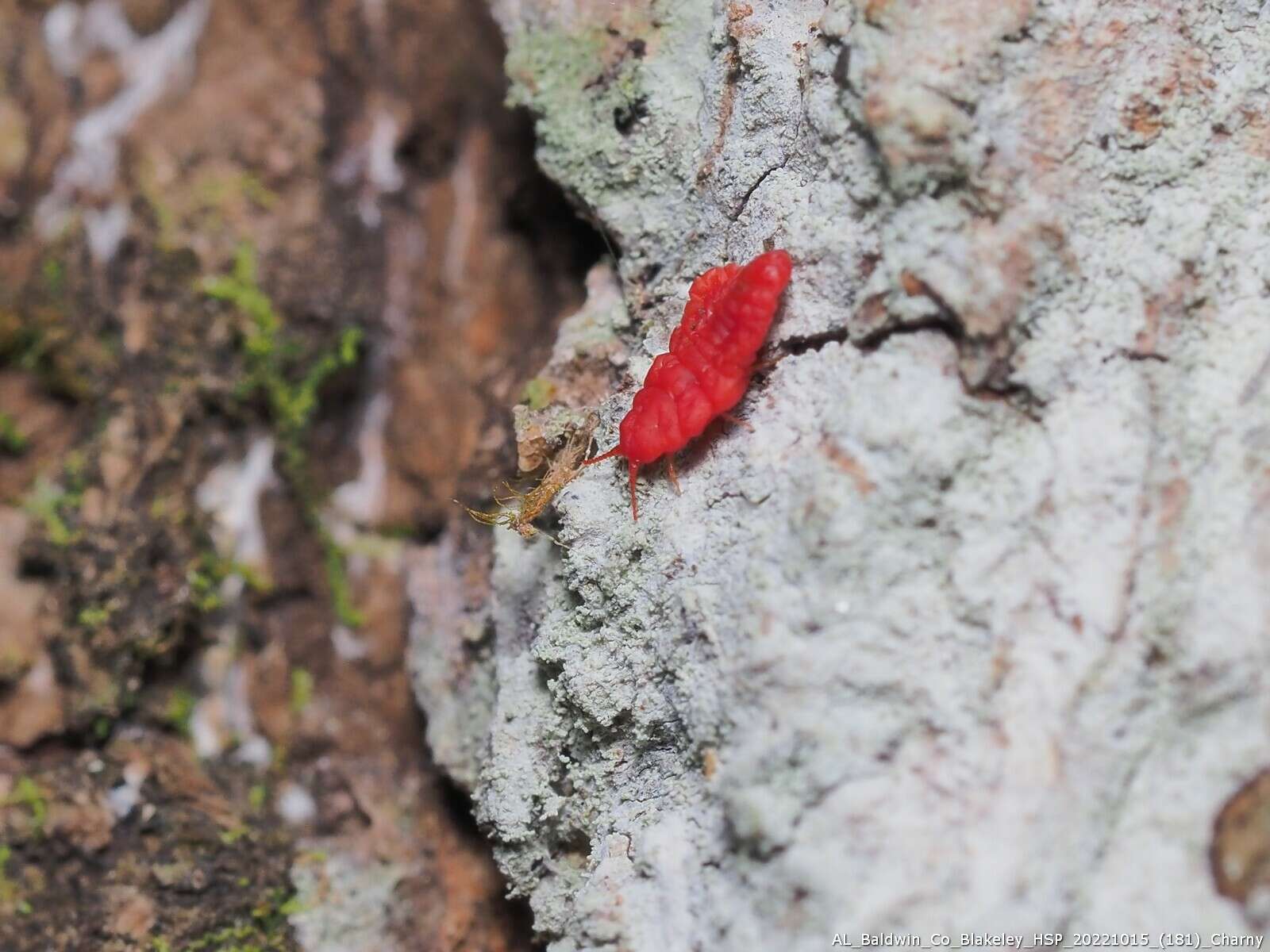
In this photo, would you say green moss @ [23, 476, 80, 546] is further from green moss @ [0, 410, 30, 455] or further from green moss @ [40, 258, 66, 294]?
green moss @ [40, 258, 66, 294]

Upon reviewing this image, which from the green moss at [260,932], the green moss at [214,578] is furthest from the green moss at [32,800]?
the green moss at [214,578]

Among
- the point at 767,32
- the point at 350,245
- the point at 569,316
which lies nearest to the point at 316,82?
the point at 350,245

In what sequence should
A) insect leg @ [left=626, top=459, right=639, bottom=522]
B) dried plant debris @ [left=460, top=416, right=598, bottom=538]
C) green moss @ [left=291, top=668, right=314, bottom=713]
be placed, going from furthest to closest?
green moss @ [left=291, top=668, right=314, bottom=713] → dried plant debris @ [left=460, top=416, right=598, bottom=538] → insect leg @ [left=626, top=459, right=639, bottom=522]

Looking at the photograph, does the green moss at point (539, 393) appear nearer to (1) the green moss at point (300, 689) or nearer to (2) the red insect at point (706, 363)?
(2) the red insect at point (706, 363)

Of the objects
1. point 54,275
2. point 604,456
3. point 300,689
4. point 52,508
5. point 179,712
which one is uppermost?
point 54,275

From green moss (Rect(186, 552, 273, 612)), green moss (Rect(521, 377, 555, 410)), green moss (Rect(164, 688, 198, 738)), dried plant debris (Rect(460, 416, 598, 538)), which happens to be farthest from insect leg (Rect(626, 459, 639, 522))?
green moss (Rect(164, 688, 198, 738))

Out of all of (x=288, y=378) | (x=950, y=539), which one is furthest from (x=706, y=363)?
(x=288, y=378)

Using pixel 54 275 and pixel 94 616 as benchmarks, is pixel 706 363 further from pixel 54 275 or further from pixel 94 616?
pixel 54 275
